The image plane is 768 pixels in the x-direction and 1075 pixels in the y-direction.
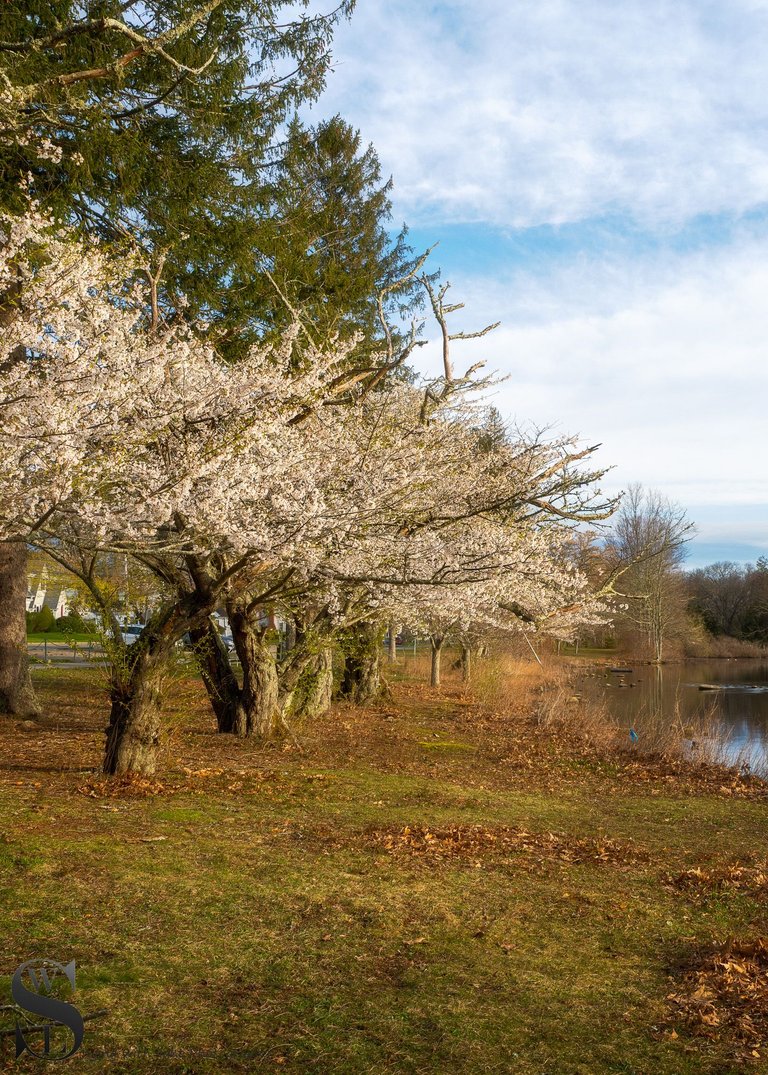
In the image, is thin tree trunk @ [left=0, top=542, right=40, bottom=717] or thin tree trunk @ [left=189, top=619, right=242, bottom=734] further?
thin tree trunk @ [left=0, top=542, right=40, bottom=717]

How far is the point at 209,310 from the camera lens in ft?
34.2

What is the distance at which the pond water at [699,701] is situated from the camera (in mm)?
15258

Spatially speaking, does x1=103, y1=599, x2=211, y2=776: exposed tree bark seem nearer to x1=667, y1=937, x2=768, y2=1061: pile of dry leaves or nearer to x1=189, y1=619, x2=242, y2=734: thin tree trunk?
x1=189, y1=619, x2=242, y2=734: thin tree trunk

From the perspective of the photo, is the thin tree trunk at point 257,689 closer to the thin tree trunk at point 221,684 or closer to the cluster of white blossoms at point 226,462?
the thin tree trunk at point 221,684

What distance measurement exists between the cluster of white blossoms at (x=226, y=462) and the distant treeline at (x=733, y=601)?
128ft

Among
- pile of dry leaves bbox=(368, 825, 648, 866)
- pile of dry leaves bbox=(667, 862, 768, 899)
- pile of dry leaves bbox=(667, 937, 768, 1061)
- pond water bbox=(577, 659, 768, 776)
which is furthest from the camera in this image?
pond water bbox=(577, 659, 768, 776)

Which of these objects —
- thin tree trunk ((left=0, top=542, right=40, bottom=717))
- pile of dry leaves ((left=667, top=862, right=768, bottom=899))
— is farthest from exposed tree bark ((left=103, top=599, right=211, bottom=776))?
pile of dry leaves ((left=667, top=862, right=768, bottom=899))

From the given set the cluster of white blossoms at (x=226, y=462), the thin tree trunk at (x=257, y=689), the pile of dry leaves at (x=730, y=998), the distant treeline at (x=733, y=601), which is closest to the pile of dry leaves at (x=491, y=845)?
the pile of dry leaves at (x=730, y=998)

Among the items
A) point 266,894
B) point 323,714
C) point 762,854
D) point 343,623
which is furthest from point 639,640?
point 266,894

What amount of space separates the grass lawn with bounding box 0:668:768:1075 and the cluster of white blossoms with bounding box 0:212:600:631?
2.26 metres

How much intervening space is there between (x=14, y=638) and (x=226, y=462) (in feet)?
25.5

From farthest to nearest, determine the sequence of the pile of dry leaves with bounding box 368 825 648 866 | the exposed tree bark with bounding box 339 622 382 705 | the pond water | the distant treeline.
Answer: the distant treeline, the exposed tree bark with bounding box 339 622 382 705, the pond water, the pile of dry leaves with bounding box 368 825 648 866

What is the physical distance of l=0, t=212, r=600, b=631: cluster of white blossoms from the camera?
559cm

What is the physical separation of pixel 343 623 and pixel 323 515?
4552 millimetres
